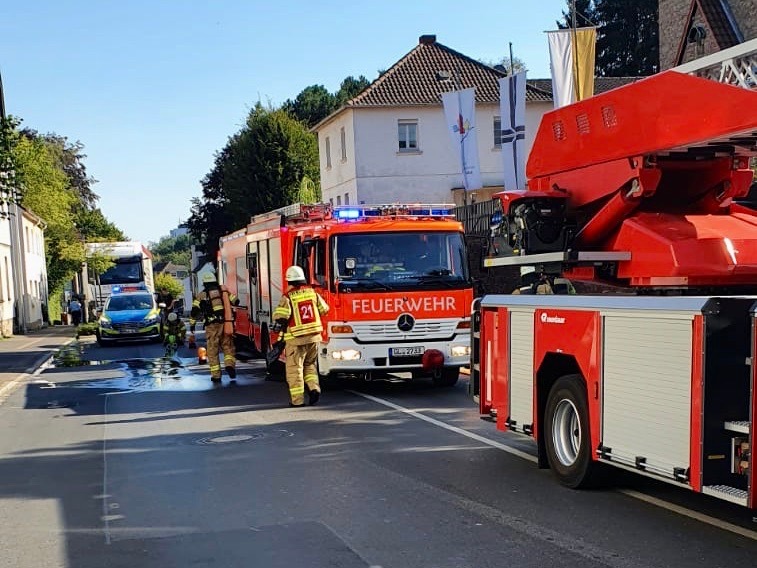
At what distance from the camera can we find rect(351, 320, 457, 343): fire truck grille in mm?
13070

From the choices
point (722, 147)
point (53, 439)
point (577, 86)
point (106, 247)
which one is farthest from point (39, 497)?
point (106, 247)

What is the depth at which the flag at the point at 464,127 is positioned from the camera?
27609 mm

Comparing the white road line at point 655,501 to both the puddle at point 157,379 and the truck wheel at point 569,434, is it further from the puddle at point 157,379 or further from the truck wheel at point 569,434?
the puddle at point 157,379

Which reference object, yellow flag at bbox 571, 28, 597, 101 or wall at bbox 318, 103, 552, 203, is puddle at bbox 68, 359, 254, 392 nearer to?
yellow flag at bbox 571, 28, 597, 101

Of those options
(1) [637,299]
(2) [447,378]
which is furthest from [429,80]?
(1) [637,299]

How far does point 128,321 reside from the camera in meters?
27.8

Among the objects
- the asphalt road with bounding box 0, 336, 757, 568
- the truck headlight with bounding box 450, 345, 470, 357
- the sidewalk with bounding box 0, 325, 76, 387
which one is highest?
the truck headlight with bounding box 450, 345, 470, 357

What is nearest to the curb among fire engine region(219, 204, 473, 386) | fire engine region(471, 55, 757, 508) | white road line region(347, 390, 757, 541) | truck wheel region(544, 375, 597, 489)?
fire engine region(219, 204, 473, 386)

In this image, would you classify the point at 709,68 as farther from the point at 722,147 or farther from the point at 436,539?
the point at 436,539

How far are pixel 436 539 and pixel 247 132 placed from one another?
50998 millimetres

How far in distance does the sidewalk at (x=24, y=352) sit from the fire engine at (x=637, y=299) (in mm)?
12190

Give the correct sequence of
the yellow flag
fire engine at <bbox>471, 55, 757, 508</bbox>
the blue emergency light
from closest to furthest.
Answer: fire engine at <bbox>471, 55, 757, 508</bbox>
the blue emergency light
the yellow flag

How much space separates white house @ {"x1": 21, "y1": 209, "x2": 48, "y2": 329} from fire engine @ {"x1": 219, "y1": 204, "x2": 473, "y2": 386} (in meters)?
32.0

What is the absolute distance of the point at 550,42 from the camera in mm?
21219
